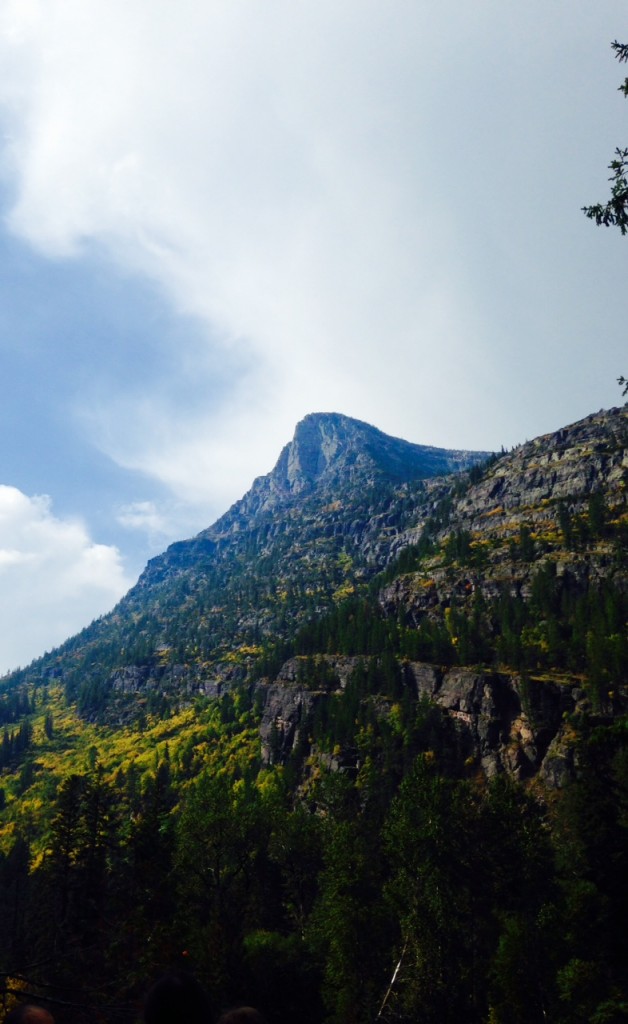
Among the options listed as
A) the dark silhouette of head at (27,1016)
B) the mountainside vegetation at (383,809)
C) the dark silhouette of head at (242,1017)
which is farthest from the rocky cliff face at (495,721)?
the dark silhouette of head at (27,1016)

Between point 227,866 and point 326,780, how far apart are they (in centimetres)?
1149

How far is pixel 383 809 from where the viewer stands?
66.7 meters

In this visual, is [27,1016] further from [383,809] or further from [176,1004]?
[383,809]

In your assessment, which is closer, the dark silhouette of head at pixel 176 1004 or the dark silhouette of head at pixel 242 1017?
the dark silhouette of head at pixel 176 1004

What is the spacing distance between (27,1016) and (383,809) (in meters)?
69.8

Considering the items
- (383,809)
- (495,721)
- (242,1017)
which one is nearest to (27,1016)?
(242,1017)

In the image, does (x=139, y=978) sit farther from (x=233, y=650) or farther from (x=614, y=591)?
(x=233, y=650)

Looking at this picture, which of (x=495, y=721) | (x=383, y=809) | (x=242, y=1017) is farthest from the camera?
(x=495, y=721)

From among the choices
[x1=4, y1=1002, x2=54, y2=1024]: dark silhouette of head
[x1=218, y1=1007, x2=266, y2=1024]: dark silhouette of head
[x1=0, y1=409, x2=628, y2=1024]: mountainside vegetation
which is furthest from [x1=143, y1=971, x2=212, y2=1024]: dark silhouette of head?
[x1=4, y1=1002, x2=54, y2=1024]: dark silhouette of head

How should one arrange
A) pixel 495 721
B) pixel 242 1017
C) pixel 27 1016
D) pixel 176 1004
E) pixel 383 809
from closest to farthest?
pixel 176 1004 < pixel 242 1017 < pixel 27 1016 < pixel 383 809 < pixel 495 721

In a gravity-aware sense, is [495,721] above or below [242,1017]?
below

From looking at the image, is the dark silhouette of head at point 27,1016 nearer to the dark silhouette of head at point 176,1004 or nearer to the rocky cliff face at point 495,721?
the dark silhouette of head at point 176,1004

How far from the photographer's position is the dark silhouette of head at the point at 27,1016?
4.68 metres

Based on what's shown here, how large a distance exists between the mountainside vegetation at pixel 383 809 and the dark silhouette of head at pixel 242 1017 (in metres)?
1.08
